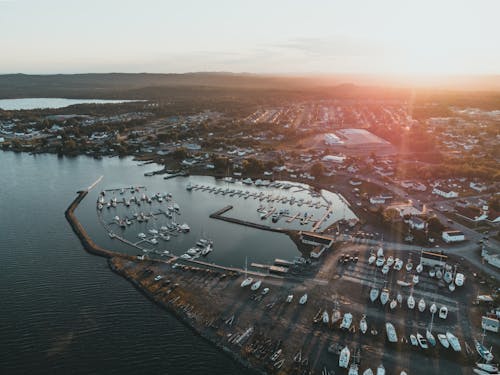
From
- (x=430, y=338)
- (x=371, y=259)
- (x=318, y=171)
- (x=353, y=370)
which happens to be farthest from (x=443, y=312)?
(x=318, y=171)

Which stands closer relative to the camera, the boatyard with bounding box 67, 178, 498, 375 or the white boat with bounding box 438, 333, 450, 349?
the boatyard with bounding box 67, 178, 498, 375

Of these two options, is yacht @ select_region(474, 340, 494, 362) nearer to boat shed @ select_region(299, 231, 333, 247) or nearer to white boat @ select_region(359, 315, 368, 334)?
white boat @ select_region(359, 315, 368, 334)

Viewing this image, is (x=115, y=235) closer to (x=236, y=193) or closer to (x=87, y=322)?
(x=87, y=322)

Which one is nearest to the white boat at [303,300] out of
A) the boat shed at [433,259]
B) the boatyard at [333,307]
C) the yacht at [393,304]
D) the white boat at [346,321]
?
the boatyard at [333,307]

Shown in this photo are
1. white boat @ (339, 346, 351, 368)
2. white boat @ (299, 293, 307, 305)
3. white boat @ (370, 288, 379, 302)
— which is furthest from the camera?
white boat @ (370, 288, 379, 302)

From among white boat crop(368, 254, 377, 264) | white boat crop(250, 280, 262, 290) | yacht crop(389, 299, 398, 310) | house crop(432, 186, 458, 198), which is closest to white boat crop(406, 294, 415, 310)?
yacht crop(389, 299, 398, 310)

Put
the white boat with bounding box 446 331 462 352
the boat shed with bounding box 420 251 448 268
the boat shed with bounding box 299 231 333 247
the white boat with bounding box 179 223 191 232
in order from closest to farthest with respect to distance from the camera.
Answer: the white boat with bounding box 446 331 462 352, the boat shed with bounding box 420 251 448 268, the boat shed with bounding box 299 231 333 247, the white boat with bounding box 179 223 191 232
